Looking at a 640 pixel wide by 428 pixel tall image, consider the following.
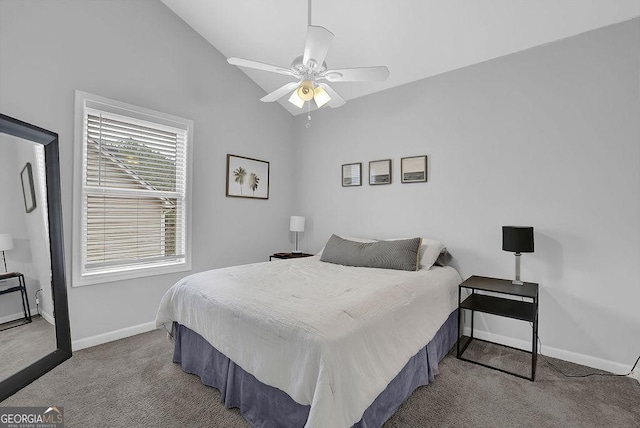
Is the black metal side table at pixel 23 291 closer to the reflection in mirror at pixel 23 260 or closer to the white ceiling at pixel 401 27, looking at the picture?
the reflection in mirror at pixel 23 260

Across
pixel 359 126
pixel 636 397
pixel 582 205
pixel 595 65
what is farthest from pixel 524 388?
pixel 359 126

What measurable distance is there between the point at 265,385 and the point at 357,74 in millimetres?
2063

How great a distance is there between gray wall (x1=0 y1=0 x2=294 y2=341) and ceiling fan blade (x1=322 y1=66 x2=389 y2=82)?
1966 millimetres

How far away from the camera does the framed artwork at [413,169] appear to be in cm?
326

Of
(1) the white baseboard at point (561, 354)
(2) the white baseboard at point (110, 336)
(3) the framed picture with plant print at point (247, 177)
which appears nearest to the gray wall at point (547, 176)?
(1) the white baseboard at point (561, 354)

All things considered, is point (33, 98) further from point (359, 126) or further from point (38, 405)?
point (359, 126)


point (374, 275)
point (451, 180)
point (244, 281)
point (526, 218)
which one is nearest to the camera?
point (244, 281)

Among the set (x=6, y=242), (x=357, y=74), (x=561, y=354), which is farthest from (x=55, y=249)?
(x=561, y=354)

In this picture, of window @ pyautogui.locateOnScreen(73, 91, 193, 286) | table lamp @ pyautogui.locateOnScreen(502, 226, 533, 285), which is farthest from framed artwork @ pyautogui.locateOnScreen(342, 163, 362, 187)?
window @ pyautogui.locateOnScreen(73, 91, 193, 286)

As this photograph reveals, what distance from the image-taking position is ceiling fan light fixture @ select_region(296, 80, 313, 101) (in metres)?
2.14

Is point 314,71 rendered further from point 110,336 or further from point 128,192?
point 110,336

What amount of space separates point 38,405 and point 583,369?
12.7 ft

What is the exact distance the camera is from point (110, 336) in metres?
2.77

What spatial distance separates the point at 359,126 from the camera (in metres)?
3.81
